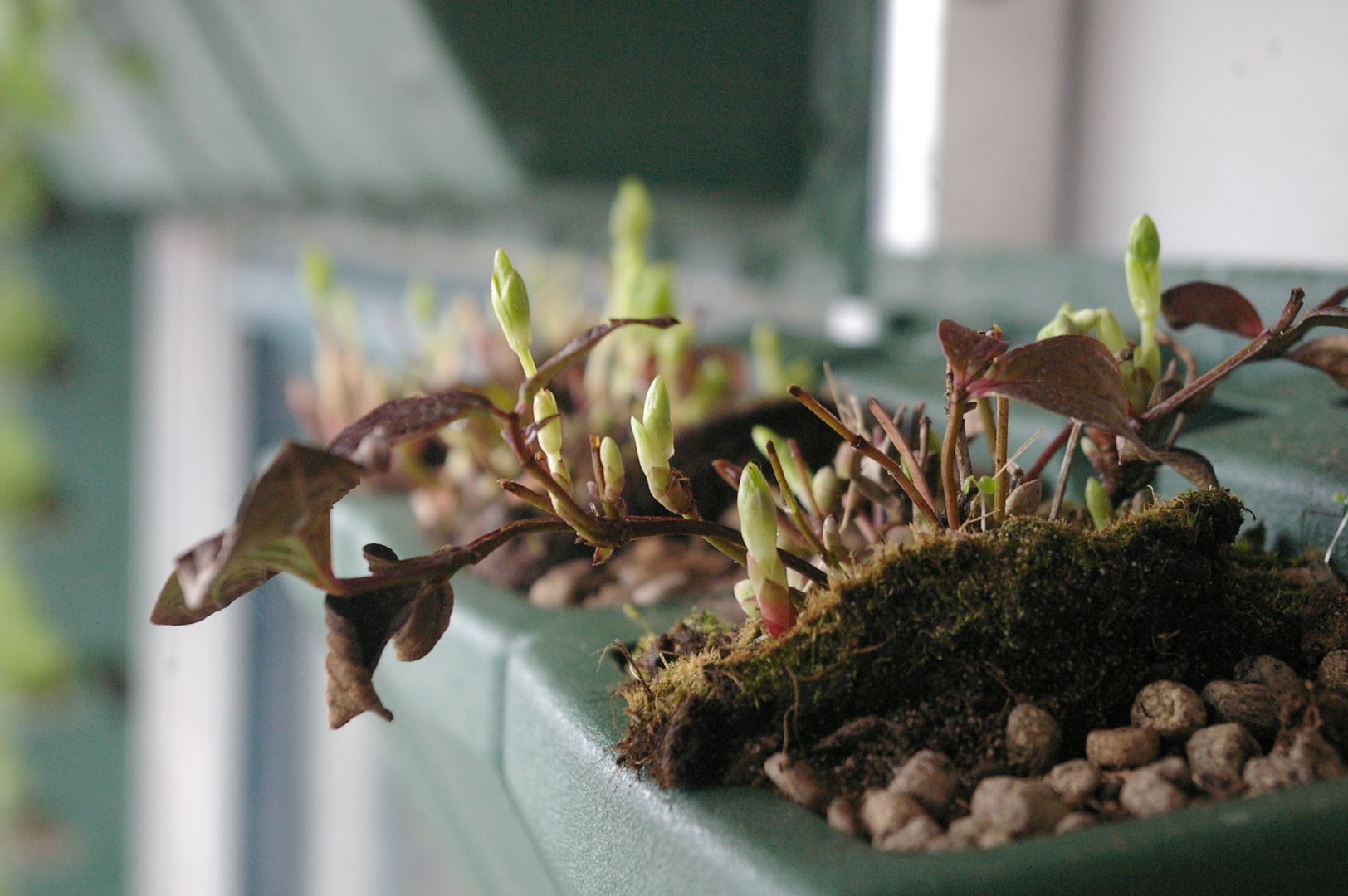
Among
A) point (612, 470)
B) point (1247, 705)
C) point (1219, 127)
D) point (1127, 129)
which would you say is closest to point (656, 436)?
point (612, 470)

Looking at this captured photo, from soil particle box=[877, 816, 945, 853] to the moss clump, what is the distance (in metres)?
0.06

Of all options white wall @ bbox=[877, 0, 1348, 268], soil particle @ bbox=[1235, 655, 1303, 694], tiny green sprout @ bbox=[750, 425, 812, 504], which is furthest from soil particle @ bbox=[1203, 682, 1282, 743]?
white wall @ bbox=[877, 0, 1348, 268]

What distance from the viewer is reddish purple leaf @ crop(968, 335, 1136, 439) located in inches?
14.8

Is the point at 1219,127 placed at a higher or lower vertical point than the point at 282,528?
higher

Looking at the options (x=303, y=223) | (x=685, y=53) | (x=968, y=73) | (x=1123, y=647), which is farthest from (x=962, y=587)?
(x=303, y=223)

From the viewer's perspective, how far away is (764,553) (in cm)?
41

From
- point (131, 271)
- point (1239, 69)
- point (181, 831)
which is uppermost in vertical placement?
point (1239, 69)

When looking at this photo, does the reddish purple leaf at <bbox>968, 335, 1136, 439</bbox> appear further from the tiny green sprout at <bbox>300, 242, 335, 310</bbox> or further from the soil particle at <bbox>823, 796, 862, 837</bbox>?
the tiny green sprout at <bbox>300, 242, 335, 310</bbox>

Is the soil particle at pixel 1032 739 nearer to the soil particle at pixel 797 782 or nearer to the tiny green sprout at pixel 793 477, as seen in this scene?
the soil particle at pixel 797 782

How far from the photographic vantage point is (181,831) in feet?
10.4

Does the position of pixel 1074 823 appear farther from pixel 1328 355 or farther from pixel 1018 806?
pixel 1328 355

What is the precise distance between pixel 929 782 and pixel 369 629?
20 cm

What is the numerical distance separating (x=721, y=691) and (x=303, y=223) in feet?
9.31

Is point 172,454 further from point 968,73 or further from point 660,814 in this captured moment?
point 660,814
